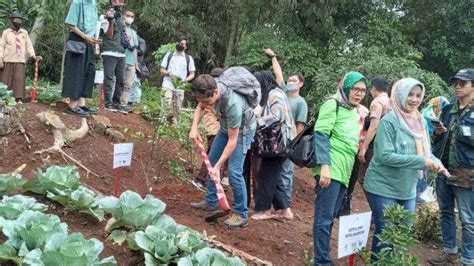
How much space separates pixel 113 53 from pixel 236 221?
367 cm

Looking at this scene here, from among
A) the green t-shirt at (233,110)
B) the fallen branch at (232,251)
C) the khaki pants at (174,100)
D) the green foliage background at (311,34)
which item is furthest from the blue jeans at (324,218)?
the green foliage background at (311,34)

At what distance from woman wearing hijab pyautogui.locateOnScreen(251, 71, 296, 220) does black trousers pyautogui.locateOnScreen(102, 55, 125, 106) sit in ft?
8.89

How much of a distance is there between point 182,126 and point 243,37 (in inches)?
451

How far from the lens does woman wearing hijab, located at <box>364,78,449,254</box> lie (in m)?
3.74

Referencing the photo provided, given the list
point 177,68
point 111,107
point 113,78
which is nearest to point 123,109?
point 111,107

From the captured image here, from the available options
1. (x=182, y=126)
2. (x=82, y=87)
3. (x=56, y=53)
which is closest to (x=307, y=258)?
(x=182, y=126)

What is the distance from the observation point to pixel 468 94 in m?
4.65

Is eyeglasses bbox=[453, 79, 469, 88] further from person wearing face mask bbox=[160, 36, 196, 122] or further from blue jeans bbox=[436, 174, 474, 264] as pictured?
person wearing face mask bbox=[160, 36, 196, 122]

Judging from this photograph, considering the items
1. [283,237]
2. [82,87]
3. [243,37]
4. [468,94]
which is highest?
[243,37]

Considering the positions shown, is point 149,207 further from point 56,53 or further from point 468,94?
point 56,53

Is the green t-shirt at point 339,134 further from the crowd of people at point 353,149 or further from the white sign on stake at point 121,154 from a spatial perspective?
the white sign on stake at point 121,154

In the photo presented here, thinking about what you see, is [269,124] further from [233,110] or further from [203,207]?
[203,207]

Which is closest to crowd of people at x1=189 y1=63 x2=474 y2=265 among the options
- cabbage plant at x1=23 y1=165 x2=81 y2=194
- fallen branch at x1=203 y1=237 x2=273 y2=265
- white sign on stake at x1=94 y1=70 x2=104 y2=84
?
fallen branch at x1=203 y1=237 x2=273 y2=265

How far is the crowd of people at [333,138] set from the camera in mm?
3783
